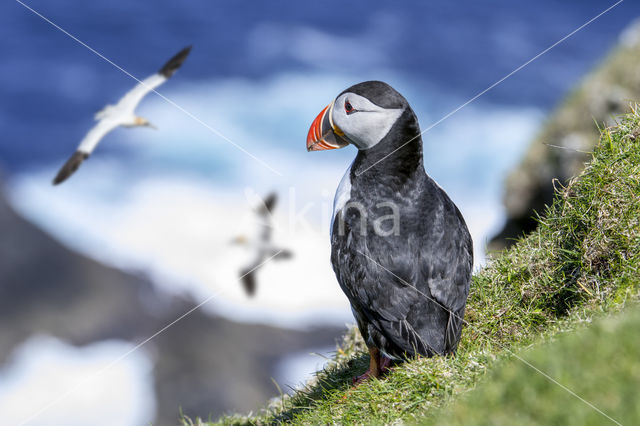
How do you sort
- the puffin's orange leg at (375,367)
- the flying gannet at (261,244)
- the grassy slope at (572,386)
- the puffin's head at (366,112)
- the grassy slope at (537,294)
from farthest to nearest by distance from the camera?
the flying gannet at (261,244) < the puffin's head at (366,112) < the puffin's orange leg at (375,367) < the grassy slope at (537,294) < the grassy slope at (572,386)

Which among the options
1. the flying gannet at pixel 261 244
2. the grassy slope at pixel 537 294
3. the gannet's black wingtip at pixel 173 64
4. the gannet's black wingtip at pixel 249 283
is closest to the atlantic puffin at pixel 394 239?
the grassy slope at pixel 537 294

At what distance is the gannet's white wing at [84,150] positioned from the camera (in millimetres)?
8820

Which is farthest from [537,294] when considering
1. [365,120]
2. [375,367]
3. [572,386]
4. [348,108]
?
[572,386]

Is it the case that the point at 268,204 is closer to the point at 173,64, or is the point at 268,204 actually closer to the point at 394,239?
the point at 173,64

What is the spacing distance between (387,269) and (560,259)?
141 cm

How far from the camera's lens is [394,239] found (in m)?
3.97

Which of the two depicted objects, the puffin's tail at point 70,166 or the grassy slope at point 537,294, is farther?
the puffin's tail at point 70,166

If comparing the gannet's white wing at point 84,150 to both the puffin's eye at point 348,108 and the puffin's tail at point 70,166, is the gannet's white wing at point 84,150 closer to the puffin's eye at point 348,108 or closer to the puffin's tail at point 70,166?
the puffin's tail at point 70,166

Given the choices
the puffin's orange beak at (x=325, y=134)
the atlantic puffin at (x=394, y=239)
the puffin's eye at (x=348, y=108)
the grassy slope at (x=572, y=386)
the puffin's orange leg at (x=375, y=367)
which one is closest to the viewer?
the grassy slope at (x=572, y=386)

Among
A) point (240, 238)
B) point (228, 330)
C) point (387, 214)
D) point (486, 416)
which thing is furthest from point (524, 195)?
point (228, 330)

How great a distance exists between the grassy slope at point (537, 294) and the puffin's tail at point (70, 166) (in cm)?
557

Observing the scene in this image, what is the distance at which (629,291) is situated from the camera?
11.4 feet

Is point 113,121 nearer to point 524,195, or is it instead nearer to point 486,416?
point 524,195

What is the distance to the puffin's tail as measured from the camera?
8.55 metres
